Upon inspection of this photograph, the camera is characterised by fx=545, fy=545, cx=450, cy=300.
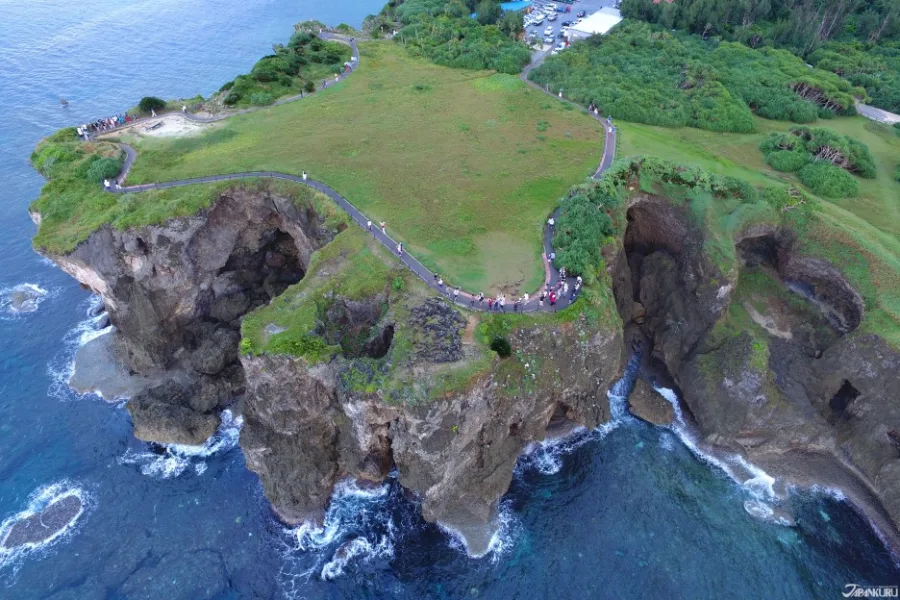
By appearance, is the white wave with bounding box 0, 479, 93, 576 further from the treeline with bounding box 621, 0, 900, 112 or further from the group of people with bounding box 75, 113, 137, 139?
the treeline with bounding box 621, 0, 900, 112

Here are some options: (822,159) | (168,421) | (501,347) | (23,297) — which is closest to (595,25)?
(822,159)

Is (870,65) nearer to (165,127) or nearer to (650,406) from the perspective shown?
(650,406)

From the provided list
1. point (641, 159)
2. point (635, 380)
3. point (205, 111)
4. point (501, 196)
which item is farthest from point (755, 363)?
point (205, 111)

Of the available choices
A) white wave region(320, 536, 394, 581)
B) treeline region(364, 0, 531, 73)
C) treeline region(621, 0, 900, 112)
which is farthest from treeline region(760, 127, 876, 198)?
white wave region(320, 536, 394, 581)

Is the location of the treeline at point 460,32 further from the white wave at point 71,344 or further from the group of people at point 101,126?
the white wave at point 71,344

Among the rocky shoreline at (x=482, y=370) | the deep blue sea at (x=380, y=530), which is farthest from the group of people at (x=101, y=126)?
the deep blue sea at (x=380, y=530)

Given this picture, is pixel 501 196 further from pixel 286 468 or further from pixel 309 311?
pixel 286 468
